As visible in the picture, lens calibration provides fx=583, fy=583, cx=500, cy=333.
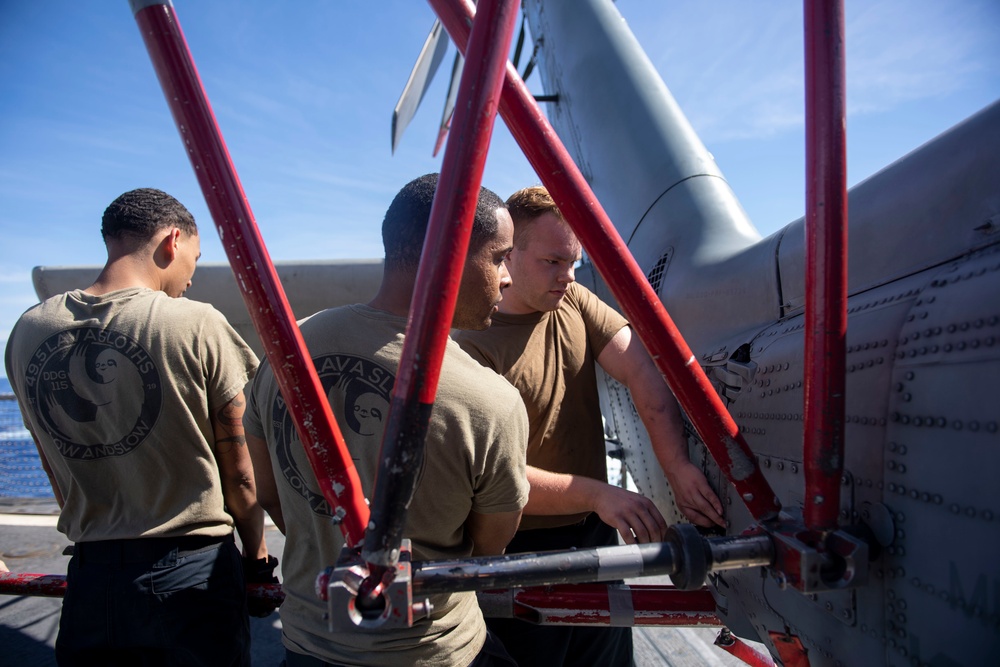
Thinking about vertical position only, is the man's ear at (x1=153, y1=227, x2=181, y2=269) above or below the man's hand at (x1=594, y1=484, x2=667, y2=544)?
above

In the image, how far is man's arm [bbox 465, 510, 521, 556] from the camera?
1446 millimetres

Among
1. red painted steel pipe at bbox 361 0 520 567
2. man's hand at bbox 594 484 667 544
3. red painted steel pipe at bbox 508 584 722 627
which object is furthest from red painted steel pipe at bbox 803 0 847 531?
red painted steel pipe at bbox 508 584 722 627

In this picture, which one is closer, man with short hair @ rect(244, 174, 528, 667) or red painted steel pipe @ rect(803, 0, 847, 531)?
red painted steel pipe @ rect(803, 0, 847, 531)

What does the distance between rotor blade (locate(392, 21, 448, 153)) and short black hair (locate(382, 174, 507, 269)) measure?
7.26 meters

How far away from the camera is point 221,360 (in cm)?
202

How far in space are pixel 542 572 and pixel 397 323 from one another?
27.5 inches

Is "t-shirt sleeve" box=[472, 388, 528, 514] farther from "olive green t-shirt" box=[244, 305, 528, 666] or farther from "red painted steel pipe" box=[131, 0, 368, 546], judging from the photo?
"red painted steel pipe" box=[131, 0, 368, 546]

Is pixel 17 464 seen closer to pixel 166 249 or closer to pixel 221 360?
pixel 166 249

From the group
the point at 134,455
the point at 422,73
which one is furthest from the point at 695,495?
the point at 422,73

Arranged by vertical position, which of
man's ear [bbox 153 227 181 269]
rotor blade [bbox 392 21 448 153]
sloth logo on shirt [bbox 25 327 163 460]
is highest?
rotor blade [bbox 392 21 448 153]

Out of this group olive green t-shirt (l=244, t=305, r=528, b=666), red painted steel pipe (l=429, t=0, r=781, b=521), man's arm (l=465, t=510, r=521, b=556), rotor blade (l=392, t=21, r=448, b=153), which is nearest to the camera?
red painted steel pipe (l=429, t=0, r=781, b=521)

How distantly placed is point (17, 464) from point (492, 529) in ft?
32.5

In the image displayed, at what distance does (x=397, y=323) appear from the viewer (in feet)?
4.60

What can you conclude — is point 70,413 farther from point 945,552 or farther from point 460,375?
point 945,552
